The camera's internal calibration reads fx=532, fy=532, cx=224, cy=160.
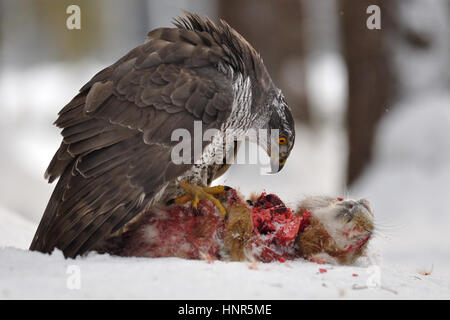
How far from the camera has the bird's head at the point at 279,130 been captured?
372cm

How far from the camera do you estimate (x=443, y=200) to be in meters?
5.25

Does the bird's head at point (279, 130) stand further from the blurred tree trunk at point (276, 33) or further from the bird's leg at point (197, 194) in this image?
the blurred tree trunk at point (276, 33)

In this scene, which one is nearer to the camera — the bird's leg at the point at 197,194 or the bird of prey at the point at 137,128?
the bird of prey at the point at 137,128

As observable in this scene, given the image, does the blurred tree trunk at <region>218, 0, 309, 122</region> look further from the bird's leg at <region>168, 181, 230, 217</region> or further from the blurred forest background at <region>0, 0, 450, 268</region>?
the bird's leg at <region>168, 181, 230, 217</region>

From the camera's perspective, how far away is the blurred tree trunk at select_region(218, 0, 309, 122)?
8.18m

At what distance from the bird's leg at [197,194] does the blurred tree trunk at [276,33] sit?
211 inches

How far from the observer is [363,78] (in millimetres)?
6293

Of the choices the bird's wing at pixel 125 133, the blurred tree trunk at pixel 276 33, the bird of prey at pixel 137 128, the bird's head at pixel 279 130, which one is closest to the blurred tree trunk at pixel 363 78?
the blurred tree trunk at pixel 276 33

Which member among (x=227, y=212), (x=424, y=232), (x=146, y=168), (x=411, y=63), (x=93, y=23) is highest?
(x=93, y=23)

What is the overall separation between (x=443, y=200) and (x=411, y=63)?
63.2 inches

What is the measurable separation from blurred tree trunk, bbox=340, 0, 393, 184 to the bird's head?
2.68 metres

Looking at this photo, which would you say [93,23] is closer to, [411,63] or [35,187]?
[35,187]

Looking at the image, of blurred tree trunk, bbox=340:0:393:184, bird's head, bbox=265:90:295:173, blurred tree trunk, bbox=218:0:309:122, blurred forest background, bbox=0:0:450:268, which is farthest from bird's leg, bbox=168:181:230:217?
blurred tree trunk, bbox=218:0:309:122
